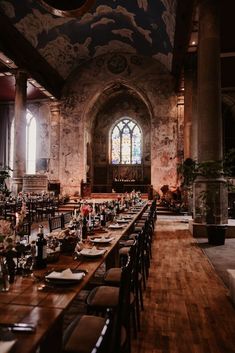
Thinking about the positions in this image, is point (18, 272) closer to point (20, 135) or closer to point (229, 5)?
point (229, 5)

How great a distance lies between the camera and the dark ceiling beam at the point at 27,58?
14.3 m

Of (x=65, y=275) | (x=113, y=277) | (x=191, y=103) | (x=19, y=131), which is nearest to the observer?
(x=65, y=275)

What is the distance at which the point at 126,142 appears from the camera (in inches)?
961

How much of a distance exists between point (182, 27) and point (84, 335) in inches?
476

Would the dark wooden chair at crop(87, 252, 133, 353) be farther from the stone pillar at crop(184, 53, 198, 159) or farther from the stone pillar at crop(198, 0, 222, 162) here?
the stone pillar at crop(184, 53, 198, 159)

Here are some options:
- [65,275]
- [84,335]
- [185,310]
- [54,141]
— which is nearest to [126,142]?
[54,141]

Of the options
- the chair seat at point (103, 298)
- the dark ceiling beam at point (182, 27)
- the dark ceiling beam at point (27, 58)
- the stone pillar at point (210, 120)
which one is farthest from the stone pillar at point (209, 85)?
the dark ceiling beam at point (27, 58)

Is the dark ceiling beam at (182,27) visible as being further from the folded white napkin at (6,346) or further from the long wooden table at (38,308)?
the folded white napkin at (6,346)

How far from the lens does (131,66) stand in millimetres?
20469

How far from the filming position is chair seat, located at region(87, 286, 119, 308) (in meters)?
2.84

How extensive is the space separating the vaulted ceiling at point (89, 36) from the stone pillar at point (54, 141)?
1.15 metres

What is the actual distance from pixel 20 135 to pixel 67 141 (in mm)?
5083

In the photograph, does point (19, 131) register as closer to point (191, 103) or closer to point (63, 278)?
point (191, 103)

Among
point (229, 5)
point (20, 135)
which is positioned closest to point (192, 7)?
point (229, 5)
